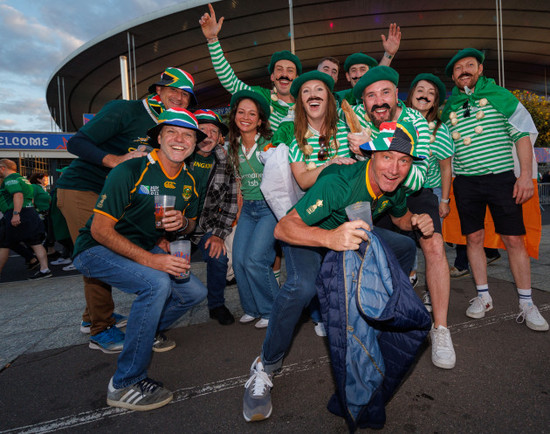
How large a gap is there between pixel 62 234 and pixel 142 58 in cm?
2122

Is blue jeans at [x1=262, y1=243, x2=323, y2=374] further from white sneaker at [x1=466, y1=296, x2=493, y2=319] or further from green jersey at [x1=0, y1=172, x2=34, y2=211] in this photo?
green jersey at [x1=0, y1=172, x2=34, y2=211]

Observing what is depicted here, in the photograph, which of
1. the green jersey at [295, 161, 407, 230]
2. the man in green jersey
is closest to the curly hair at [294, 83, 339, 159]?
the green jersey at [295, 161, 407, 230]

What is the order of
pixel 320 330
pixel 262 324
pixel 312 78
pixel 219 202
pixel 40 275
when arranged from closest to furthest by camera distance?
pixel 312 78, pixel 320 330, pixel 262 324, pixel 219 202, pixel 40 275

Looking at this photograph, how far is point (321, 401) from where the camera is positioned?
2062 millimetres

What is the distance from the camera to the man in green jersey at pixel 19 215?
6.32 m

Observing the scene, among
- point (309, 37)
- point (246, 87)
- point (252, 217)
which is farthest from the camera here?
point (309, 37)

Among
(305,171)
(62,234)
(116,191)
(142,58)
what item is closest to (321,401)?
(305,171)

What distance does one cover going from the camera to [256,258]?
305 cm

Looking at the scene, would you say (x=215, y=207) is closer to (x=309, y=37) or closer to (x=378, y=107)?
(x=378, y=107)

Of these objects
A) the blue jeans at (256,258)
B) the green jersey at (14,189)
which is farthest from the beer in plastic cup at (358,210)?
the green jersey at (14,189)

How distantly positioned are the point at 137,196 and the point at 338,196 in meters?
1.52

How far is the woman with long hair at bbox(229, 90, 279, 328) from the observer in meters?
3.11

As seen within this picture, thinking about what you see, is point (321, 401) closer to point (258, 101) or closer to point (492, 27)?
point (258, 101)

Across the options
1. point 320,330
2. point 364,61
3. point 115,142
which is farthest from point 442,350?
point 115,142
